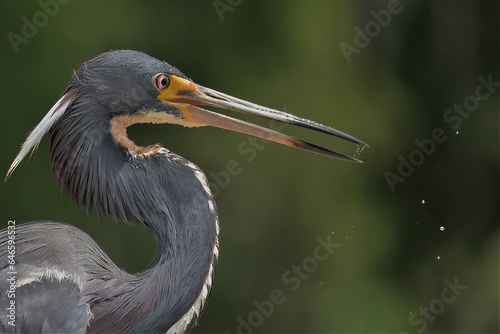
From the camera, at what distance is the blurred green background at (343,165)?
207 inches

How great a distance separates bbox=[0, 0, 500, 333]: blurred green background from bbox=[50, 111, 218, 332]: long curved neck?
244 cm

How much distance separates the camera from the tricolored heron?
2.68m

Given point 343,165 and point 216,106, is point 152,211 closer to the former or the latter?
point 216,106

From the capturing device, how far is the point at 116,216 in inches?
109

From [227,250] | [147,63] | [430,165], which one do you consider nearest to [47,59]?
[227,250]

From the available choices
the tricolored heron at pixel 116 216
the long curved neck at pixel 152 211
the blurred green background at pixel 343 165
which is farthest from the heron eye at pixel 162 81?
the blurred green background at pixel 343 165

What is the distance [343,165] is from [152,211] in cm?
275

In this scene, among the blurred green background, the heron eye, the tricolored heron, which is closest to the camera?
the tricolored heron

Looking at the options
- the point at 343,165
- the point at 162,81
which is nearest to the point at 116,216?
the point at 162,81

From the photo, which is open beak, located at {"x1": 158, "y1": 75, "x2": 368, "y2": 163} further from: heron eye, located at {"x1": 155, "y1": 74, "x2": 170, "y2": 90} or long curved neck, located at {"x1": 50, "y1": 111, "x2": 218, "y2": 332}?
long curved neck, located at {"x1": 50, "y1": 111, "x2": 218, "y2": 332}

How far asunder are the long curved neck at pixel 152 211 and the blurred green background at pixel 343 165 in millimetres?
2438

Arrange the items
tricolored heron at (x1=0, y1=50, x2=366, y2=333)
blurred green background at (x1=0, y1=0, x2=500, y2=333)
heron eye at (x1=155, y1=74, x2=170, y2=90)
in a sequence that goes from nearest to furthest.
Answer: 1. tricolored heron at (x1=0, y1=50, x2=366, y2=333)
2. heron eye at (x1=155, y1=74, x2=170, y2=90)
3. blurred green background at (x1=0, y1=0, x2=500, y2=333)

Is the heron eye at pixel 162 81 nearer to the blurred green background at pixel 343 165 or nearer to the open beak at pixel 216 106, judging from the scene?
the open beak at pixel 216 106

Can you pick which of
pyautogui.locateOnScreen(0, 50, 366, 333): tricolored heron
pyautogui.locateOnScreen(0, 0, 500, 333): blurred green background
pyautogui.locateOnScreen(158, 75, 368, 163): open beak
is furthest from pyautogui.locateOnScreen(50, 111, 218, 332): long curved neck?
pyautogui.locateOnScreen(0, 0, 500, 333): blurred green background
